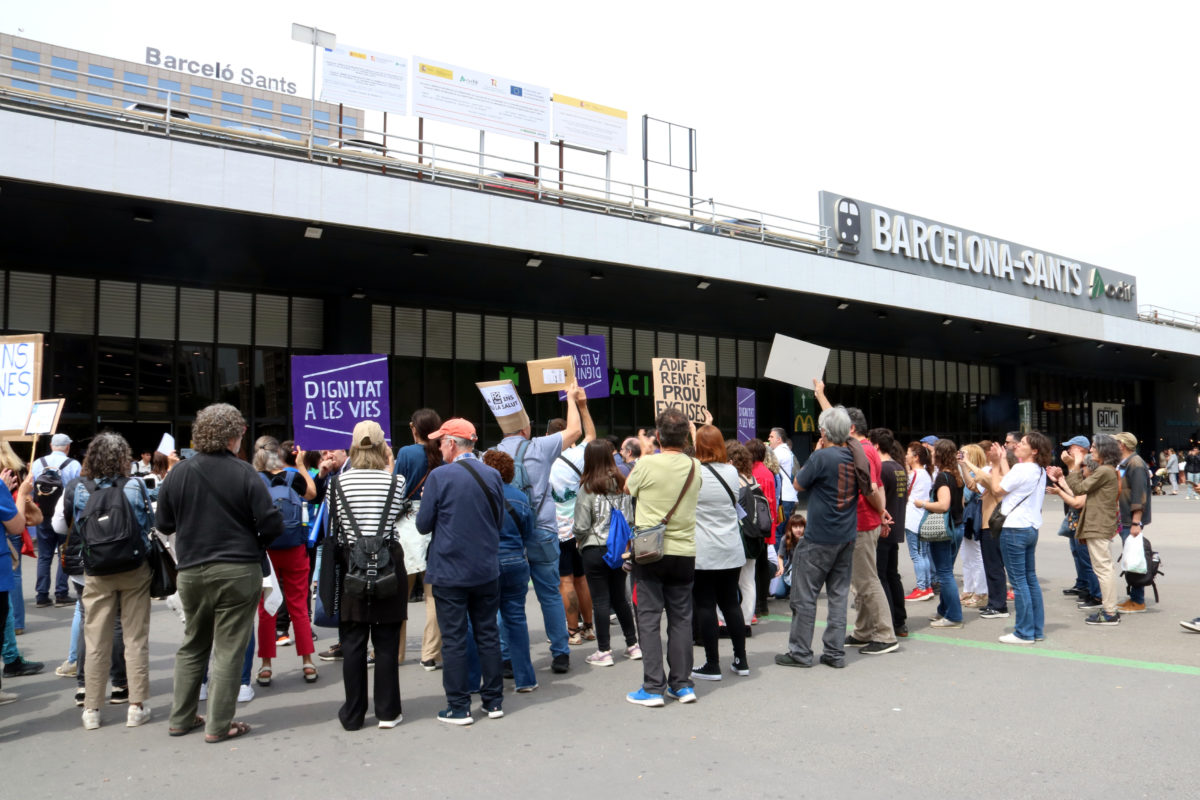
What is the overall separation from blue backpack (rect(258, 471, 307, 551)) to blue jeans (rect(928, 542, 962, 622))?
18.9 ft

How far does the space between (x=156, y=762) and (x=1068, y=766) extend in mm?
4856

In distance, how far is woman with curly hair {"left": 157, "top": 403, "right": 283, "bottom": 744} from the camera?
17.5ft

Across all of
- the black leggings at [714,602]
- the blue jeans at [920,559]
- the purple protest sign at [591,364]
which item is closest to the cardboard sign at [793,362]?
the blue jeans at [920,559]

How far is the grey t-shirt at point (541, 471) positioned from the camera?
23.1ft

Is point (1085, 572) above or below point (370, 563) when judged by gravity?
below

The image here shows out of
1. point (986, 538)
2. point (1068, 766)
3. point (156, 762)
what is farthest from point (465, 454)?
point (986, 538)

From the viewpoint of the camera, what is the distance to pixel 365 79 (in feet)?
63.6

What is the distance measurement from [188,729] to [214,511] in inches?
53.9

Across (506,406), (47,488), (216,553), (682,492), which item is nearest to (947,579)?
(682,492)

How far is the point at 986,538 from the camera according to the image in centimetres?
889

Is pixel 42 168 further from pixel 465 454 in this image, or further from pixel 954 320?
pixel 954 320

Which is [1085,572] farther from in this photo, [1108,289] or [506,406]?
[1108,289]

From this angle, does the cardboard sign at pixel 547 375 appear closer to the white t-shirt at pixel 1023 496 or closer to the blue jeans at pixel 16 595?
the white t-shirt at pixel 1023 496

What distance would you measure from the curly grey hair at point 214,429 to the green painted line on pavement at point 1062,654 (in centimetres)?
589
